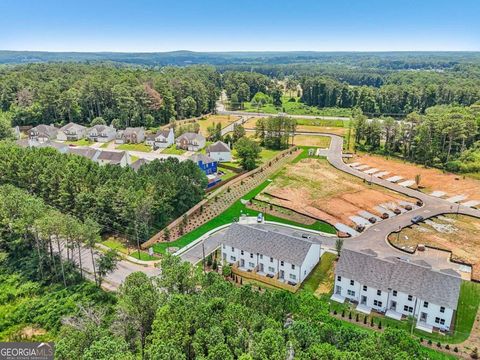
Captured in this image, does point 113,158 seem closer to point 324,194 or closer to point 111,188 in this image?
point 111,188

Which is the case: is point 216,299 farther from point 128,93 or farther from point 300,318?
point 128,93

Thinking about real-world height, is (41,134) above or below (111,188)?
below

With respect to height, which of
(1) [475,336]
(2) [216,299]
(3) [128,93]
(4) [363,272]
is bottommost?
(1) [475,336]

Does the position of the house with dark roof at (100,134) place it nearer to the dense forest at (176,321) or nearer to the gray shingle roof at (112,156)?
the gray shingle roof at (112,156)

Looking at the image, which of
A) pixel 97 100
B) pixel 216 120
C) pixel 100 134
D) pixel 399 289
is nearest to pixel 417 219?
pixel 399 289

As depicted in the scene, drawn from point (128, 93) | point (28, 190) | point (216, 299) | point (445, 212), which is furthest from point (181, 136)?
point (216, 299)

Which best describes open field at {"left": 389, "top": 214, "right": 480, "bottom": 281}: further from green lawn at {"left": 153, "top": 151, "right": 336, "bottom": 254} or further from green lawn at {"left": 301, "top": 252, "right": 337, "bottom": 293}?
green lawn at {"left": 301, "top": 252, "right": 337, "bottom": 293}
